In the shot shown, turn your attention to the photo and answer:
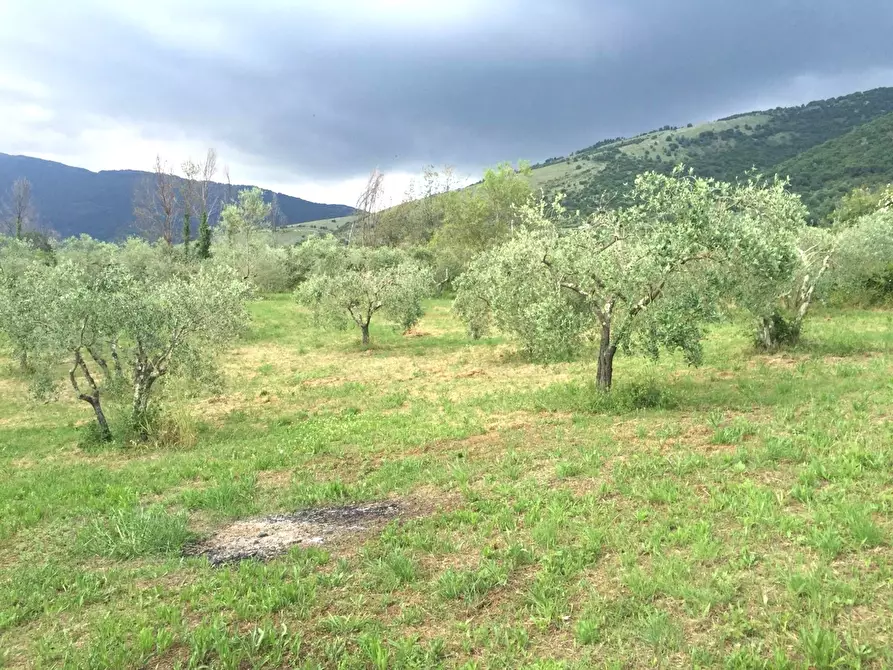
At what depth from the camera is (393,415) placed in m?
17.6

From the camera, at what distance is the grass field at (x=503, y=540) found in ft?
18.4

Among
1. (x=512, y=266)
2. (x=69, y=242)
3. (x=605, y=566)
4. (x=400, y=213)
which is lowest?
(x=605, y=566)

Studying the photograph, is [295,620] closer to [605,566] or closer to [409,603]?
[409,603]

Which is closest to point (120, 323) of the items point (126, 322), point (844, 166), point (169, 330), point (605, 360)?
point (126, 322)

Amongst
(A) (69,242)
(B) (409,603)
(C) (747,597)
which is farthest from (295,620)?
(A) (69,242)

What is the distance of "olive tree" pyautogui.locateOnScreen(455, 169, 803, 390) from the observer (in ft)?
44.9

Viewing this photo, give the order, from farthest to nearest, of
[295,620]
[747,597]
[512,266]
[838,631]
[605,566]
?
[512,266], [605,566], [295,620], [747,597], [838,631]

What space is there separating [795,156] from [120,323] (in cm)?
18095

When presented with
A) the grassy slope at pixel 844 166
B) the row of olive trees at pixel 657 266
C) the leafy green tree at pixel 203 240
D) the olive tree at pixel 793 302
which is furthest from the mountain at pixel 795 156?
the row of olive trees at pixel 657 266

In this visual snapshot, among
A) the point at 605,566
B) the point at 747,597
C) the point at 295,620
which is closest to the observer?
the point at 747,597

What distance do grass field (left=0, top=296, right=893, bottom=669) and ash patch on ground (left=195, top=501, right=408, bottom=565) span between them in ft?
1.21

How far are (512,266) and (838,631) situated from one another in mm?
13018

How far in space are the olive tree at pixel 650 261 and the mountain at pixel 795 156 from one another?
89227 mm

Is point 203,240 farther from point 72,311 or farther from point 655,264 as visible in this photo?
point 655,264
